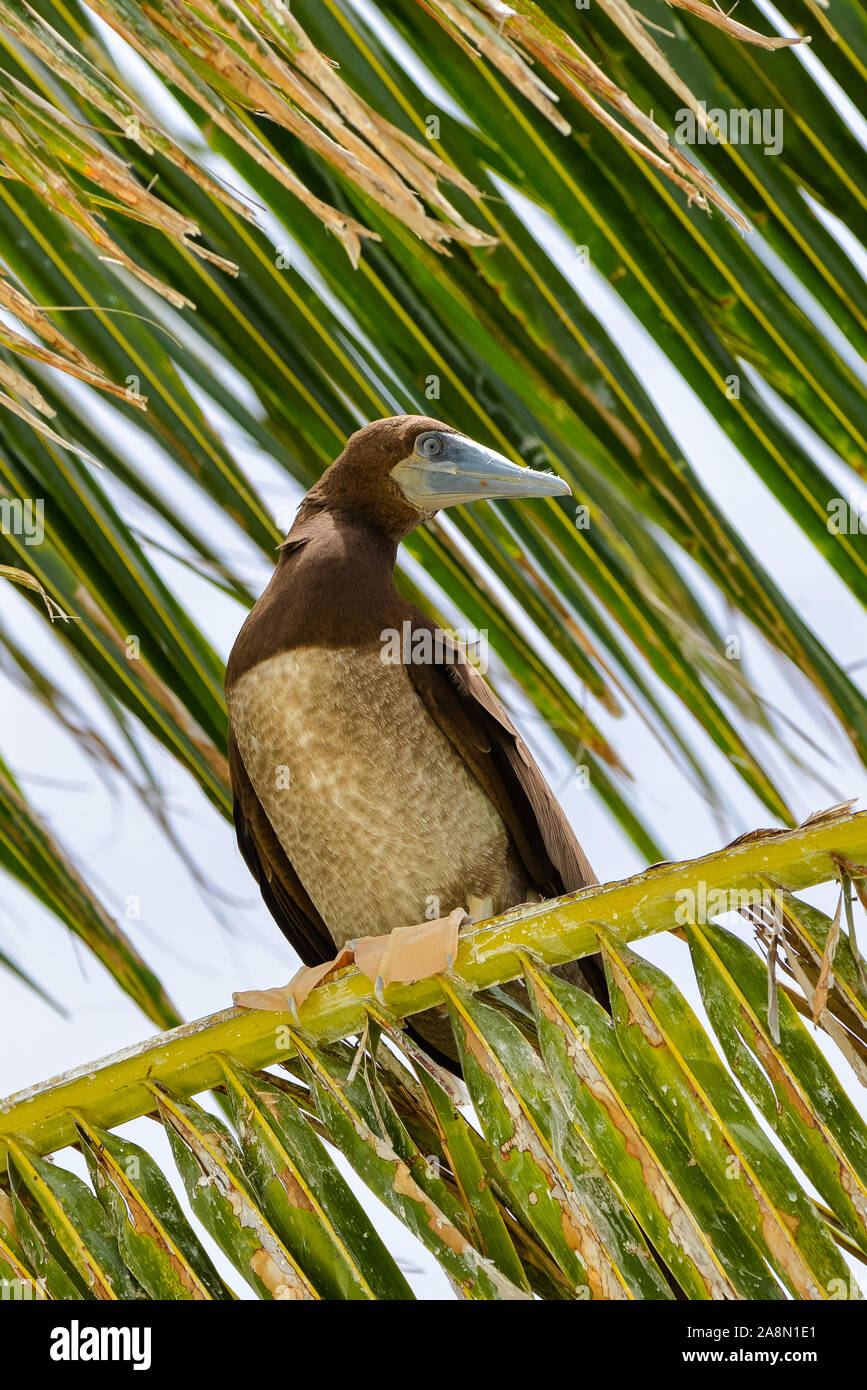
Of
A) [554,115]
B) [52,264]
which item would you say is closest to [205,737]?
[52,264]

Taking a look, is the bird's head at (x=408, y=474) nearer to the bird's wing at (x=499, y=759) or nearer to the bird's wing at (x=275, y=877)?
the bird's wing at (x=499, y=759)

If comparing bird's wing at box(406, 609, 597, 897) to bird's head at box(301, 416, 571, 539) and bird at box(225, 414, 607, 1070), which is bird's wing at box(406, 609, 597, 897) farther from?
bird's head at box(301, 416, 571, 539)

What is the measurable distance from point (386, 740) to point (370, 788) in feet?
0.27

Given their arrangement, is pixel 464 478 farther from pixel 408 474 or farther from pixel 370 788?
pixel 370 788

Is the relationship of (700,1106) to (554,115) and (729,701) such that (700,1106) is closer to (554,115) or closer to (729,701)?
(729,701)

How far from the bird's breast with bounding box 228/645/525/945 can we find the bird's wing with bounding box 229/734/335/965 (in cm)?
11

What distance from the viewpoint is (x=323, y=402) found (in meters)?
1.91

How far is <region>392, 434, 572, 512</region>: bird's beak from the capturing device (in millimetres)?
1881

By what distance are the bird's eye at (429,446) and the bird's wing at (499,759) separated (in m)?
0.26

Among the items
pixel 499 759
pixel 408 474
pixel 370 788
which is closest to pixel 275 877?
pixel 370 788

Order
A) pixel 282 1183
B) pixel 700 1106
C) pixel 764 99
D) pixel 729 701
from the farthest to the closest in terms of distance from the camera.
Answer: pixel 729 701, pixel 764 99, pixel 282 1183, pixel 700 1106

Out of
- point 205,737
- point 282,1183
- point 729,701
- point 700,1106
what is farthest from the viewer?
point 205,737

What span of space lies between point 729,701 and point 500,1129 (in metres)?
0.73

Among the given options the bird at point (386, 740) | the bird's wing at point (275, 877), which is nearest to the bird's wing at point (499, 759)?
the bird at point (386, 740)
